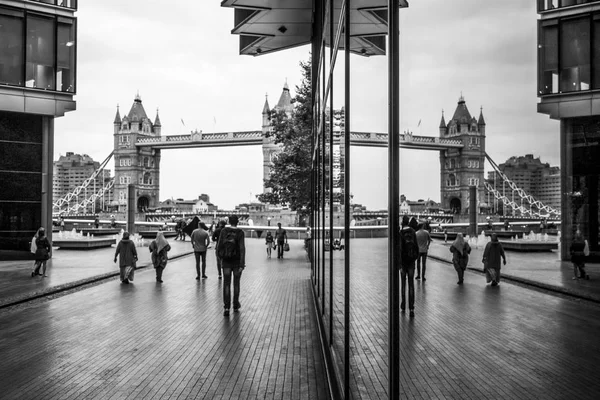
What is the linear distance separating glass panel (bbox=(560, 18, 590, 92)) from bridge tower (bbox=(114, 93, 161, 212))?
104839mm

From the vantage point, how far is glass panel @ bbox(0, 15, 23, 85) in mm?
19062

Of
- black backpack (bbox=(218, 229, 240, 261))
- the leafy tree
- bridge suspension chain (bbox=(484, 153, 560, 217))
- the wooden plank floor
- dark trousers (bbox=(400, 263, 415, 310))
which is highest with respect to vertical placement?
the leafy tree

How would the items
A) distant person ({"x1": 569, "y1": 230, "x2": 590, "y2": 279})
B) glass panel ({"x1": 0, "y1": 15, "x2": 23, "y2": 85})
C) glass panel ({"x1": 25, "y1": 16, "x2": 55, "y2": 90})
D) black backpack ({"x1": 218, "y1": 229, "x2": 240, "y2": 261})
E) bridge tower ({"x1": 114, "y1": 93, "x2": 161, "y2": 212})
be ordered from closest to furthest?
1. distant person ({"x1": 569, "y1": 230, "x2": 590, "y2": 279})
2. black backpack ({"x1": 218, "y1": 229, "x2": 240, "y2": 261})
3. glass panel ({"x1": 0, "y1": 15, "x2": 23, "y2": 85})
4. glass panel ({"x1": 25, "y1": 16, "x2": 55, "y2": 90})
5. bridge tower ({"x1": 114, "y1": 93, "x2": 161, "y2": 212})

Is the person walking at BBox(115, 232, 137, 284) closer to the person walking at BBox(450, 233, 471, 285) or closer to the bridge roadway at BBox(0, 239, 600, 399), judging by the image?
the bridge roadway at BBox(0, 239, 600, 399)

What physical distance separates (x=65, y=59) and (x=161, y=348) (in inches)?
686

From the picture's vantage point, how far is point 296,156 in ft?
72.4

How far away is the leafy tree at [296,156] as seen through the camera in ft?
72.2

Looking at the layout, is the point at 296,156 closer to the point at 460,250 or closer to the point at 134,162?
the point at 460,250

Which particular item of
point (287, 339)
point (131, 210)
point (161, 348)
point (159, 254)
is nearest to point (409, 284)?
point (287, 339)

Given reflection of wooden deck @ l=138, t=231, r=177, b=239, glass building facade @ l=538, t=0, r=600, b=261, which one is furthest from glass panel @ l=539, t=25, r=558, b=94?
reflection of wooden deck @ l=138, t=231, r=177, b=239

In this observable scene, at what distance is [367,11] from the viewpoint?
273 cm

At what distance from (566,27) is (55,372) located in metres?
5.42

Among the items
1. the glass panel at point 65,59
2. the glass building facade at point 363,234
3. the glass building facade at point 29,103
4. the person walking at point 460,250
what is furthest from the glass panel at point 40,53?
the glass building facade at point 363,234

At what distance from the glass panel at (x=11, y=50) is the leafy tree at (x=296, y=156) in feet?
33.7
